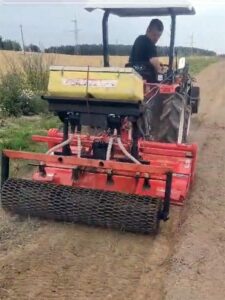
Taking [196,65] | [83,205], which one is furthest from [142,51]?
[196,65]

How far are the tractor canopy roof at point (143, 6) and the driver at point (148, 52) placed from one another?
11.4 inches

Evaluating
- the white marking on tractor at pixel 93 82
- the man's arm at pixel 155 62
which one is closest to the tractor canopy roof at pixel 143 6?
the man's arm at pixel 155 62

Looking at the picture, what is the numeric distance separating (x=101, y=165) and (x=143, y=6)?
2093 millimetres

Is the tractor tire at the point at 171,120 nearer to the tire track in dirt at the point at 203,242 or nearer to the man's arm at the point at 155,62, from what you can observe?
the man's arm at the point at 155,62

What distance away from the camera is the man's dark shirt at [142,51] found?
588 cm

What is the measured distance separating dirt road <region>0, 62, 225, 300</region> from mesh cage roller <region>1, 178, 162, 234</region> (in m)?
0.10

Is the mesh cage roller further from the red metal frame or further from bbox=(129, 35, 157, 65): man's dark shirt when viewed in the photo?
bbox=(129, 35, 157, 65): man's dark shirt

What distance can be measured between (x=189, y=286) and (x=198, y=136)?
544cm

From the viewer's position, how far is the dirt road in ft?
10.6

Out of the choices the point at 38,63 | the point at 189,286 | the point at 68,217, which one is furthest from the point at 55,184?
the point at 38,63

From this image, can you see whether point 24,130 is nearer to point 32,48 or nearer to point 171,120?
point 171,120

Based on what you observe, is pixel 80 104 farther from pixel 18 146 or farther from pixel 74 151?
pixel 18 146

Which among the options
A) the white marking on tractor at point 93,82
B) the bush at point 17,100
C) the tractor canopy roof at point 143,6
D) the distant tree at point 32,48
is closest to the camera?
the white marking on tractor at point 93,82

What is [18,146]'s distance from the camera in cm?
680
